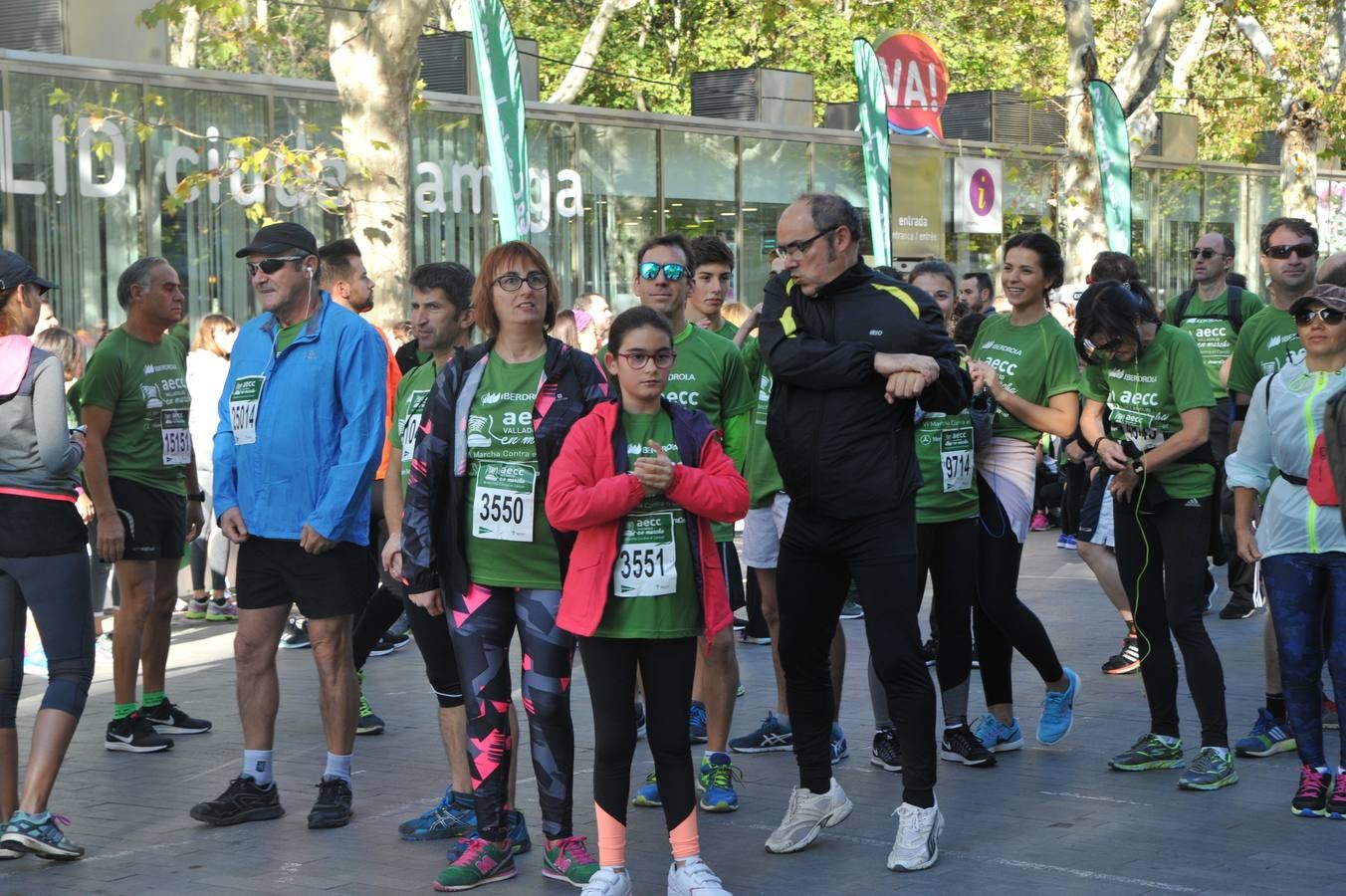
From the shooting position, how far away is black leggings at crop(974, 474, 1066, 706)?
23.9ft

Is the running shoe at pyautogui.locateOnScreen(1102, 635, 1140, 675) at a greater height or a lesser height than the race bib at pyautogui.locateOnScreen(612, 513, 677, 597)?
lesser

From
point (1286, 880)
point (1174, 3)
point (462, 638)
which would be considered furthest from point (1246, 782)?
point (1174, 3)

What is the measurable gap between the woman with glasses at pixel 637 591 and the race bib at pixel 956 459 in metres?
1.67

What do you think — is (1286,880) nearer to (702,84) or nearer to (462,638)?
(462,638)

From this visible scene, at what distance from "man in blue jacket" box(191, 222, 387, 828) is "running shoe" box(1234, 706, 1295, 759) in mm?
3519

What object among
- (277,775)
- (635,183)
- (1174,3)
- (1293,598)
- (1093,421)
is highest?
(1174,3)

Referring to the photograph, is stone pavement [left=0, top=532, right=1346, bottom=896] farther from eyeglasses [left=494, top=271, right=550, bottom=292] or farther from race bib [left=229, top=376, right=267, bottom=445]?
eyeglasses [left=494, top=271, right=550, bottom=292]

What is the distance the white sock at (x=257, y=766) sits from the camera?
6.64 metres

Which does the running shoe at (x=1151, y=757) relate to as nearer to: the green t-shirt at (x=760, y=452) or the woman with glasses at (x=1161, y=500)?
the woman with glasses at (x=1161, y=500)

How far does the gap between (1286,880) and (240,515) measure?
376 centimetres

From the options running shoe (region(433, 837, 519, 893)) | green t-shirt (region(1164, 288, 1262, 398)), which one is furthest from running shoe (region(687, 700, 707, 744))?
green t-shirt (region(1164, 288, 1262, 398))

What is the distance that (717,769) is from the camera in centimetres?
664

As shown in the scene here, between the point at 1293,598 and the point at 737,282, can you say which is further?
the point at 737,282

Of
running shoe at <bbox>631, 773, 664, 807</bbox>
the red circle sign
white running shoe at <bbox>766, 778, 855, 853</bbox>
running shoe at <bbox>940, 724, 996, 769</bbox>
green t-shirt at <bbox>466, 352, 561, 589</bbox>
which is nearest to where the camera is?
green t-shirt at <bbox>466, 352, 561, 589</bbox>
